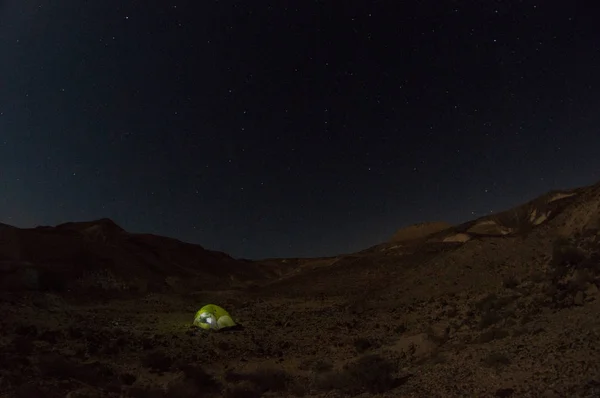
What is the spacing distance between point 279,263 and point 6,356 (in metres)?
104

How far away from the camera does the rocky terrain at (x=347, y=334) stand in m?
11.2

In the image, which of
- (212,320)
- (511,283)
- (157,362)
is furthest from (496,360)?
(212,320)

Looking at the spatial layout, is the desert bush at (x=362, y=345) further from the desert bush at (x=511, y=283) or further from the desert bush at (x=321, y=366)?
the desert bush at (x=511, y=283)

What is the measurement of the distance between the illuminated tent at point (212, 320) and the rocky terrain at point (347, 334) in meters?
1.11

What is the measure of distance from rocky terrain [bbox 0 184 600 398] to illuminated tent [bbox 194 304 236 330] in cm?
111

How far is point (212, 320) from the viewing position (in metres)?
28.7

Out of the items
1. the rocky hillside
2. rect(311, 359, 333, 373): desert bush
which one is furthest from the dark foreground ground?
the rocky hillside

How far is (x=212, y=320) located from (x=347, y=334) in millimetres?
9052

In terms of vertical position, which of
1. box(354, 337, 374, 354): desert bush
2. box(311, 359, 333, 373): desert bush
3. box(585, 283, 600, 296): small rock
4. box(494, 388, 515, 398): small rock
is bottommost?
box(311, 359, 333, 373): desert bush

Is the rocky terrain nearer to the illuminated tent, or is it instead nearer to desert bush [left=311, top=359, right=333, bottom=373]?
desert bush [left=311, top=359, right=333, bottom=373]

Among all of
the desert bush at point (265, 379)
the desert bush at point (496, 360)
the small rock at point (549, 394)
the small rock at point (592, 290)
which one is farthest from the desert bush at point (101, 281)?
the small rock at point (549, 394)

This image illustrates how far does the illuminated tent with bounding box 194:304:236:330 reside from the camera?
28438mm

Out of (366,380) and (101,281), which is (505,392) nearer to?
(366,380)

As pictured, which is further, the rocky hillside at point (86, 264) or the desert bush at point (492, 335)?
the rocky hillside at point (86, 264)
